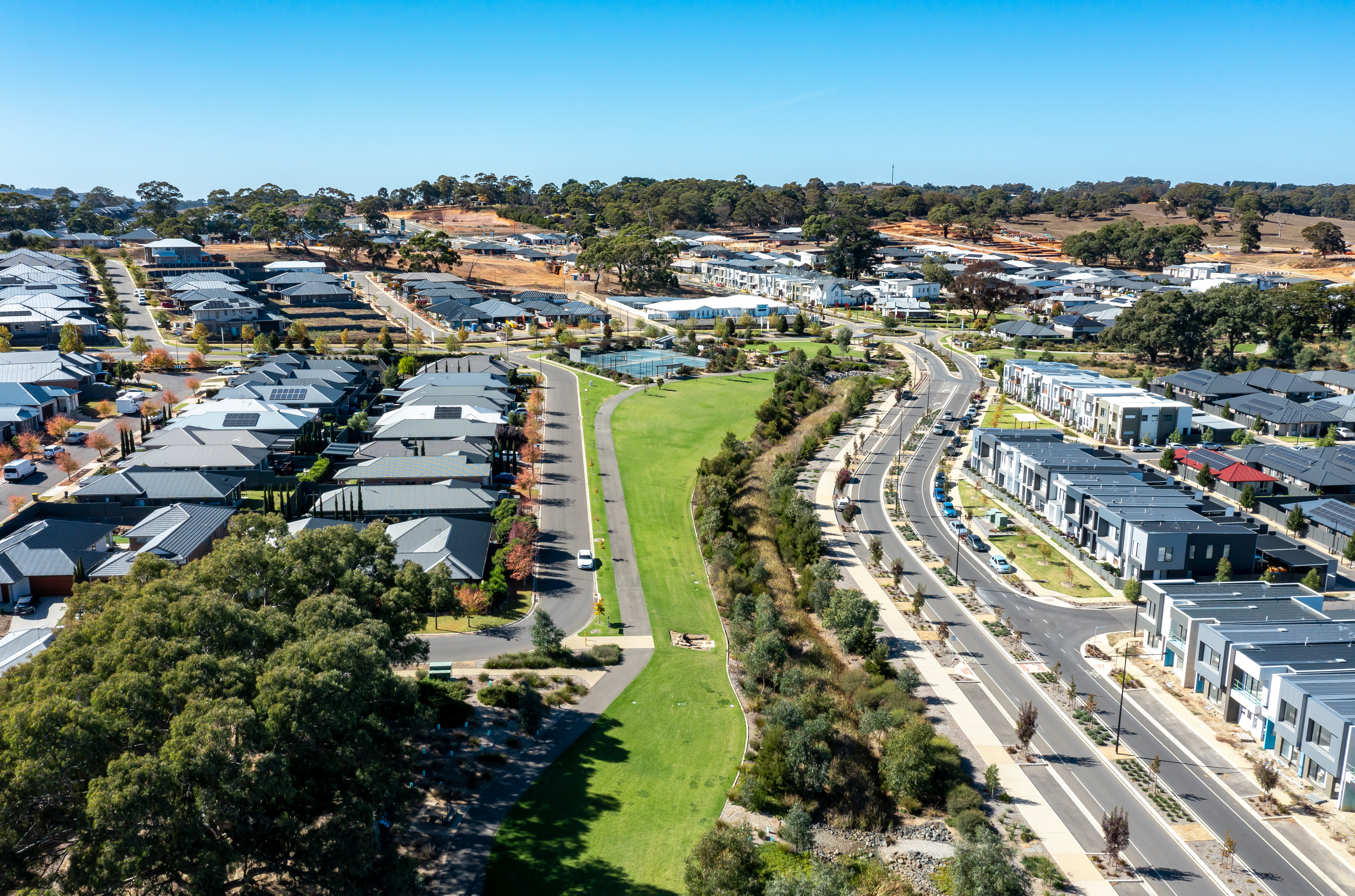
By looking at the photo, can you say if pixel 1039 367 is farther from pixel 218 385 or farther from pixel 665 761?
pixel 218 385

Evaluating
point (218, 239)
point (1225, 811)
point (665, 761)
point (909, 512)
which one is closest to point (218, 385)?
point (909, 512)

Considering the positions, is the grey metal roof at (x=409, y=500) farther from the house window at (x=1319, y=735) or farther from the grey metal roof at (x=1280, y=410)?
the grey metal roof at (x=1280, y=410)

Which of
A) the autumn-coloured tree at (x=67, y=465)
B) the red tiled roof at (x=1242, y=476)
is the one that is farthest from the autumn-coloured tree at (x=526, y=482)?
the red tiled roof at (x=1242, y=476)

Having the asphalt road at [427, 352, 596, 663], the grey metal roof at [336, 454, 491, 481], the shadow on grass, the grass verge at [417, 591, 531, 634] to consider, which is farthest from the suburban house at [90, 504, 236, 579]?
the shadow on grass

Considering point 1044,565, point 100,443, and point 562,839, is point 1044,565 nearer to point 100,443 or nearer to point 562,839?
point 562,839

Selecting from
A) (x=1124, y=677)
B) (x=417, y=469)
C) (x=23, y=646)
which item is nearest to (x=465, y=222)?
(x=417, y=469)

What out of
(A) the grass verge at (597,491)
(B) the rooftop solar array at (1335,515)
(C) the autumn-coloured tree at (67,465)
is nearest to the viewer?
(A) the grass verge at (597,491)

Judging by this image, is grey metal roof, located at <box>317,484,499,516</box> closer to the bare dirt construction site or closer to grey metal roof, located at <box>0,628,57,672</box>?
grey metal roof, located at <box>0,628,57,672</box>
